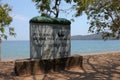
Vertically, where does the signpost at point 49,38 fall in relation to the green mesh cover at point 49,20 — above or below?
below

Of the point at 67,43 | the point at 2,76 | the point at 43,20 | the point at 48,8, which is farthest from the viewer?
the point at 48,8

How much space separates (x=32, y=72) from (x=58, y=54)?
181cm

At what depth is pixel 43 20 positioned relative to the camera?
43.6ft

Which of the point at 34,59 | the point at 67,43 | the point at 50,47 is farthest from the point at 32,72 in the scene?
the point at 67,43

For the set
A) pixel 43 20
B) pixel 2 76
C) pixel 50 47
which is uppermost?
pixel 43 20

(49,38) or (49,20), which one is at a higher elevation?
(49,20)

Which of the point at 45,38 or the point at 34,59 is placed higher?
the point at 45,38

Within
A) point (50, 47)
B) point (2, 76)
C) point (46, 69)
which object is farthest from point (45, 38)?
point (2, 76)

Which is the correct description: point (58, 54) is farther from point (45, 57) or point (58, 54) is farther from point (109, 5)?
point (109, 5)

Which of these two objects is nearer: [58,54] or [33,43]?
[33,43]

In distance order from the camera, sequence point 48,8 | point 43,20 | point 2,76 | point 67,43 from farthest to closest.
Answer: point 48,8
point 67,43
point 43,20
point 2,76

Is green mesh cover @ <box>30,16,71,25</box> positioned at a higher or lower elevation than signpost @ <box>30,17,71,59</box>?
higher

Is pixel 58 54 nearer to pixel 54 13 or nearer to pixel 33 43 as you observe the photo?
pixel 33 43

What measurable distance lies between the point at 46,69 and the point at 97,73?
83.1 inches
